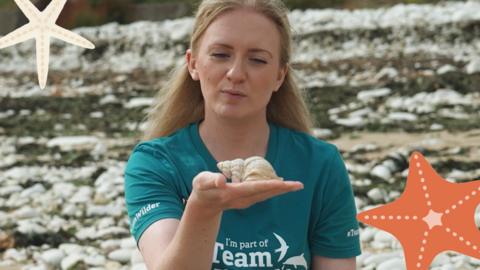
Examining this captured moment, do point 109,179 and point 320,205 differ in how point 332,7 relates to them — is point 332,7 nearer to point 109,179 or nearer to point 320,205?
point 109,179

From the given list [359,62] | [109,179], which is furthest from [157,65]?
[109,179]

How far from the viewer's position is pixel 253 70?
9.72 ft

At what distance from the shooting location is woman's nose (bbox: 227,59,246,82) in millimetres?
2911

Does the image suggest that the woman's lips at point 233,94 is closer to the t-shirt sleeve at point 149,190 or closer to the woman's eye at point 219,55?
the woman's eye at point 219,55

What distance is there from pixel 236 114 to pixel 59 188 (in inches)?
181

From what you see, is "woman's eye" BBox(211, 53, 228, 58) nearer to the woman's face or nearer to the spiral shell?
the woman's face

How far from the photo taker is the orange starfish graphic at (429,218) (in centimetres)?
267

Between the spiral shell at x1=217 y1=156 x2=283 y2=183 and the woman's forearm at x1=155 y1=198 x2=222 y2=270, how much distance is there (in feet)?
0.48

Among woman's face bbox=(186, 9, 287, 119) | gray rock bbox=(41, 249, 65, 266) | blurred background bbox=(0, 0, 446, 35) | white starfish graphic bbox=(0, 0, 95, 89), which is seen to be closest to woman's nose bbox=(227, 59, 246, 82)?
woman's face bbox=(186, 9, 287, 119)

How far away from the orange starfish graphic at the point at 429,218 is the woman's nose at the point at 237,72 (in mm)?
569

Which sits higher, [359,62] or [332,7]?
[332,7]

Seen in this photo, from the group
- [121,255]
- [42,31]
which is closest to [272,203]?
[42,31]

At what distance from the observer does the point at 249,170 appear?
2619 mm

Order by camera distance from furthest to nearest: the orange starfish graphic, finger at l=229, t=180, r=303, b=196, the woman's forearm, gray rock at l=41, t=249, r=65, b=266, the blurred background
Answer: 1. the blurred background
2. gray rock at l=41, t=249, r=65, b=266
3. the orange starfish graphic
4. the woman's forearm
5. finger at l=229, t=180, r=303, b=196
